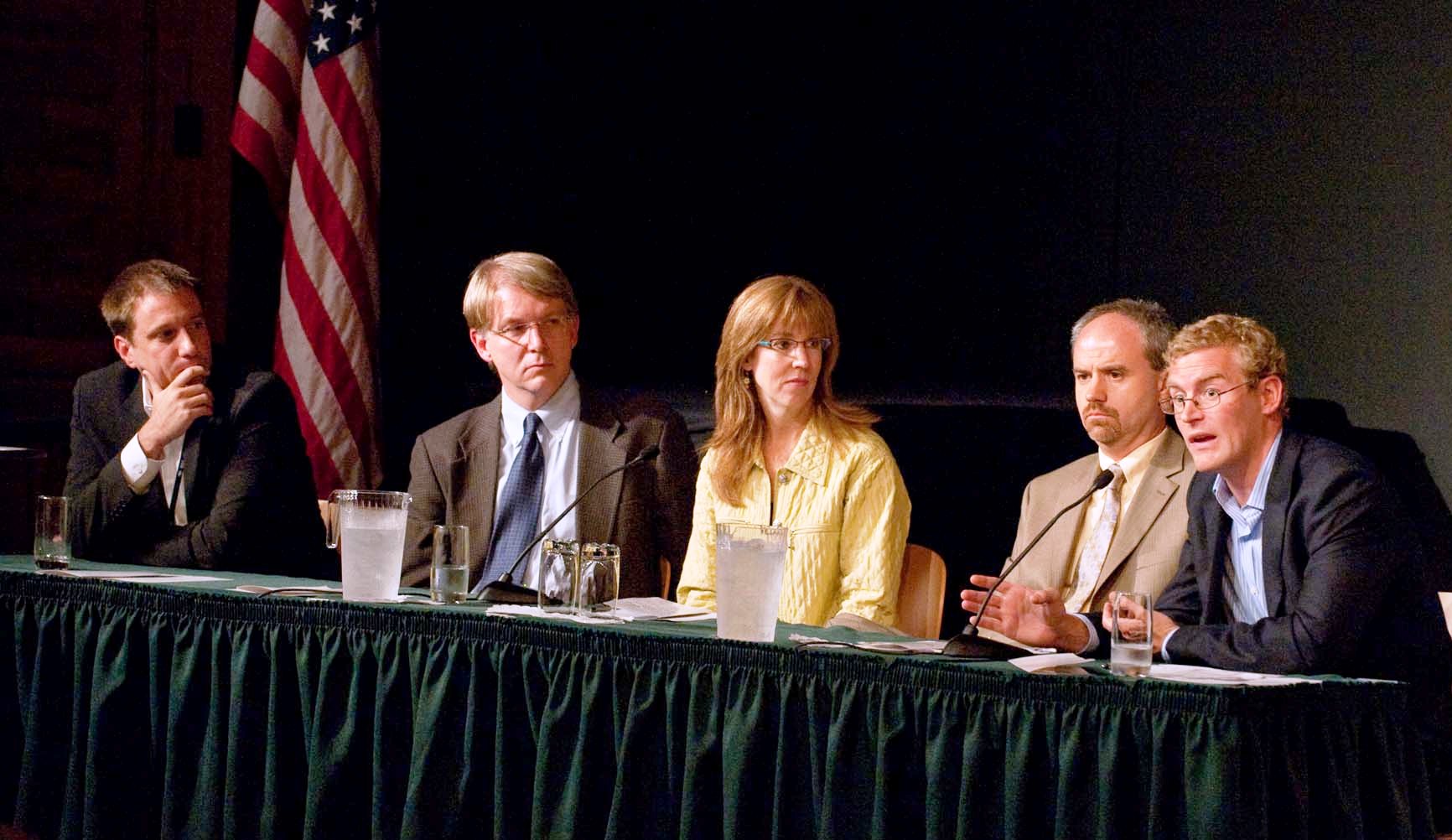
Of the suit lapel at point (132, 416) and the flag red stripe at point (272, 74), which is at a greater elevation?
the flag red stripe at point (272, 74)

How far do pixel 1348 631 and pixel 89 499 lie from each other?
101 inches

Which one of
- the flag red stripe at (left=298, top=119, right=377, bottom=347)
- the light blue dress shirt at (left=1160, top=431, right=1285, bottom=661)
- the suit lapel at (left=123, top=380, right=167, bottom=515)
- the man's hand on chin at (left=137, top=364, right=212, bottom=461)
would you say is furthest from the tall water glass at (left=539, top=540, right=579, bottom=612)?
the flag red stripe at (left=298, top=119, right=377, bottom=347)

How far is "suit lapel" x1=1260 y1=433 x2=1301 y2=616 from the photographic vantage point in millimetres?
2396

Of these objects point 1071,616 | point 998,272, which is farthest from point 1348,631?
point 998,272

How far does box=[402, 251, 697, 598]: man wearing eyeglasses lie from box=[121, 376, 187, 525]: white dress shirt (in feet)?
1.77

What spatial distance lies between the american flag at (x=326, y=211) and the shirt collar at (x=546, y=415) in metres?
1.44

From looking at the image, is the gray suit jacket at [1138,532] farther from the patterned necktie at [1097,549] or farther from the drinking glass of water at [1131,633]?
the drinking glass of water at [1131,633]

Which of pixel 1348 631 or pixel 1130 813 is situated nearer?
pixel 1130 813

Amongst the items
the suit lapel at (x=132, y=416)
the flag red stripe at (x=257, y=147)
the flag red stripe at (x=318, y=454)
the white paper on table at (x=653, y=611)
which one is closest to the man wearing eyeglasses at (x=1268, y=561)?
the white paper on table at (x=653, y=611)

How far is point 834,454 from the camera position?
3016 mm

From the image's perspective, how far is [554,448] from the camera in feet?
10.7

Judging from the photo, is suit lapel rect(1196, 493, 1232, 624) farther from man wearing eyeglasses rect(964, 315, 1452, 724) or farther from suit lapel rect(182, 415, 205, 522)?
suit lapel rect(182, 415, 205, 522)

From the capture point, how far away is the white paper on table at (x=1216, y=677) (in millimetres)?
1799

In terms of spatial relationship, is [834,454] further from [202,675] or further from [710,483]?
[202,675]
